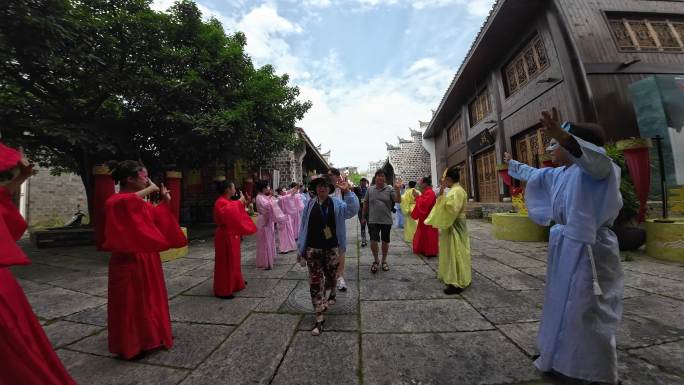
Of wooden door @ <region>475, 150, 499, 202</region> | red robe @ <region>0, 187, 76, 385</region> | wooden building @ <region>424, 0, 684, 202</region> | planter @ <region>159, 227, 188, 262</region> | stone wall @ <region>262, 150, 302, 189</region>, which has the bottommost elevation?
planter @ <region>159, 227, 188, 262</region>

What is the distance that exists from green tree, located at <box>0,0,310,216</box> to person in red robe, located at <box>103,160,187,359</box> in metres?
5.33

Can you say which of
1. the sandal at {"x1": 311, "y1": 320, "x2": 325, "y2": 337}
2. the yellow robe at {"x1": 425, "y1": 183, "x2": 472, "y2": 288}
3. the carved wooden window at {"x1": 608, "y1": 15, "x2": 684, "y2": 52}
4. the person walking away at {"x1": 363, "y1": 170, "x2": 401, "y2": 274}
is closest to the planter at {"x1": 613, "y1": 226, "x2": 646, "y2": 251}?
the yellow robe at {"x1": 425, "y1": 183, "x2": 472, "y2": 288}

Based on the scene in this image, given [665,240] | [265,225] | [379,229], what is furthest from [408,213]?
[665,240]

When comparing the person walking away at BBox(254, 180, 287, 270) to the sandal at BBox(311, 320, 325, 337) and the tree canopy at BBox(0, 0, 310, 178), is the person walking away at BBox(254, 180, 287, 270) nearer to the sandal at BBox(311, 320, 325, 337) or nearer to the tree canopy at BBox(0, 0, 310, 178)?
the sandal at BBox(311, 320, 325, 337)

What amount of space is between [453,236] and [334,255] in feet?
5.92

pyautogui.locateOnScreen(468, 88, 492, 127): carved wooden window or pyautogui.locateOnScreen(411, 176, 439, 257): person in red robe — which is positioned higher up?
pyautogui.locateOnScreen(468, 88, 492, 127): carved wooden window

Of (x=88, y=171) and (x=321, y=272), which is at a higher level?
(x=88, y=171)

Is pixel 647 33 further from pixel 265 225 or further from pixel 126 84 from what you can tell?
pixel 126 84

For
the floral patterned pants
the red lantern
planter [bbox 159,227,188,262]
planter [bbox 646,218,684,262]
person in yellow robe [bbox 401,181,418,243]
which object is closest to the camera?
the floral patterned pants

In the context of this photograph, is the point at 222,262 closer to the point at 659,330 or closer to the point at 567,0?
the point at 659,330

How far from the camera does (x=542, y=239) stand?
6.66m

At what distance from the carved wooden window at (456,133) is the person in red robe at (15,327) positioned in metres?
15.4

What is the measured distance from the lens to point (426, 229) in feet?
18.5

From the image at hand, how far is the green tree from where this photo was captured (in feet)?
17.9
